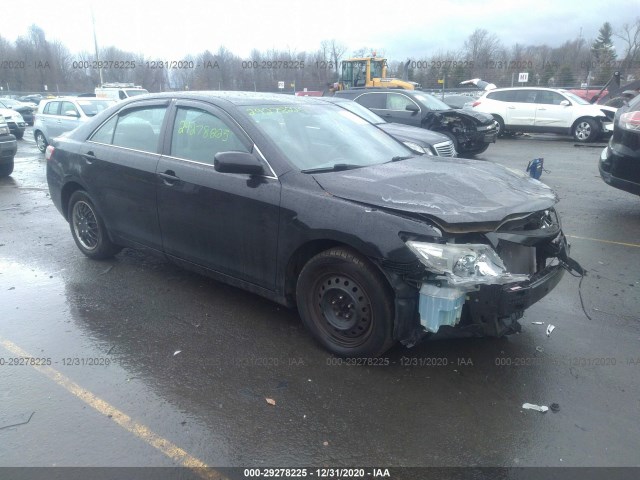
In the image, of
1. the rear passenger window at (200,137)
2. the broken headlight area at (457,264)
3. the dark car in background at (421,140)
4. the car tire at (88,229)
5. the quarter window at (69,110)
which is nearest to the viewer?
the broken headlight area at (457,264)

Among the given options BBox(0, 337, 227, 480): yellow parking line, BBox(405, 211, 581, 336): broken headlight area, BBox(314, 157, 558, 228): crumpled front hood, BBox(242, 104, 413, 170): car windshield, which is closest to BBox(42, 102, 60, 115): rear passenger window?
BBox(242, 104, 413, 170): car windshield

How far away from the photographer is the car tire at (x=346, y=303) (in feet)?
10.7

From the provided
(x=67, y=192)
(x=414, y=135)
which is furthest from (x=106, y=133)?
(x=414, y=135)

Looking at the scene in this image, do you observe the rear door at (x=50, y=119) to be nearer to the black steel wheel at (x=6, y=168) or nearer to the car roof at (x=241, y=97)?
the black steel wheel at (x=6, y=168)

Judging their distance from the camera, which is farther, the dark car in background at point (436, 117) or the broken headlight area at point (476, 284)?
the dark car in background at point (436, 117)

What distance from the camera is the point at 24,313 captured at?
4.36 meters

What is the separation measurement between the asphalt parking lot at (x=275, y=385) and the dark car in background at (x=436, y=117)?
7.91m

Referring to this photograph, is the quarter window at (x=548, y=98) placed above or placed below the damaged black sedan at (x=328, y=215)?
above

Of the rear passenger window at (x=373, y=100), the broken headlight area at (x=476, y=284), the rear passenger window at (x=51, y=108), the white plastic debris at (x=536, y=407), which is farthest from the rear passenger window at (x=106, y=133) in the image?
the rear passenger window at (x=51, y=108)

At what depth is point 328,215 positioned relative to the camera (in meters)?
3.38

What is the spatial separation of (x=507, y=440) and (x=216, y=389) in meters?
1.76

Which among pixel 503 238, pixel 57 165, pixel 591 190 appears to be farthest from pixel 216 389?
pixel 591 190

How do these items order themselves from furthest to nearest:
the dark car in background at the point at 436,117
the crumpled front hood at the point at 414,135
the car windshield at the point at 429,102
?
the car windshield at the point at 429,102 < the dark car in background at the point at 436,117 < the crumpled front hood at the point at 414,135

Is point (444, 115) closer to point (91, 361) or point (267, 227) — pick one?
point (267, 227)
